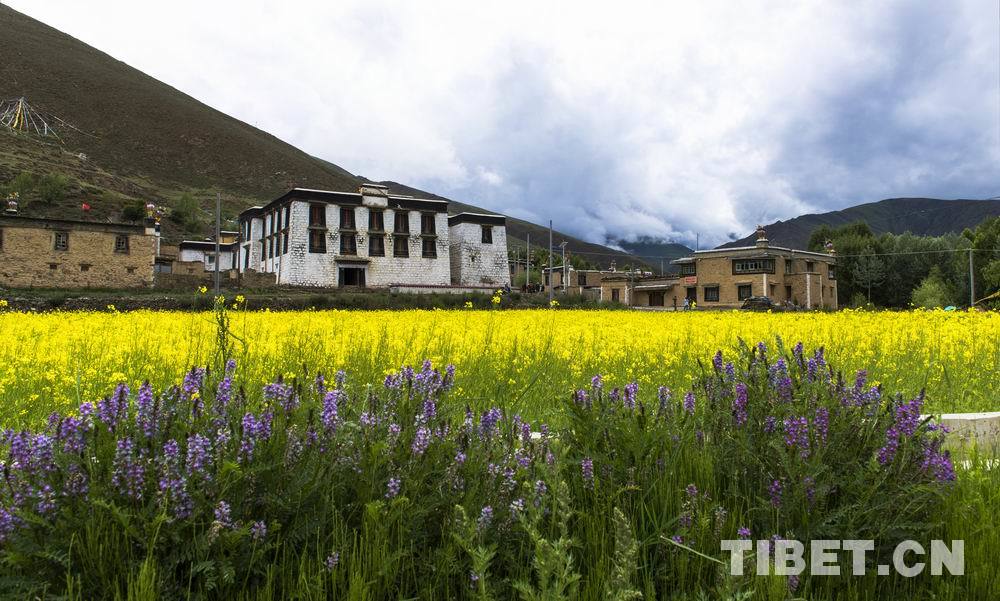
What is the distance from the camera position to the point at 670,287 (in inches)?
2667

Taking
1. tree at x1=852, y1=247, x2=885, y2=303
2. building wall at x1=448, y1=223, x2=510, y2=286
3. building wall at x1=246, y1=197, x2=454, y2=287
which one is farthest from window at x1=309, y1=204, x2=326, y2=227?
tree at x1=852, y1=247, x2=885, y2=303

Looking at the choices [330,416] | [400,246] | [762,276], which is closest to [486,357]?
[330,416]

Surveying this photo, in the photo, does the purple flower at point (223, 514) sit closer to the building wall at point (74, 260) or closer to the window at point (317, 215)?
the building wall at point (74, 260)

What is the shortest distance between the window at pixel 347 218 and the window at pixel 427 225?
6861mm

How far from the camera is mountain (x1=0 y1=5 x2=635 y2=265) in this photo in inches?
4691

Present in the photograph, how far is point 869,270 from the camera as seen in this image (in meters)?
64.3

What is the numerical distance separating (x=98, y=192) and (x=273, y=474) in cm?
9169

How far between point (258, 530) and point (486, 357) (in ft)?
18.5

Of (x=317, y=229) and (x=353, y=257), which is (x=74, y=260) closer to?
(x=317, y=229)

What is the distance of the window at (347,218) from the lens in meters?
52.8

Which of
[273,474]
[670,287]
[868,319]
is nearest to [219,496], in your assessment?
[273,474]

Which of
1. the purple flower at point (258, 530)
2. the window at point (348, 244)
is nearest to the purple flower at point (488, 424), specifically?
the purple flower at point (258, 530)

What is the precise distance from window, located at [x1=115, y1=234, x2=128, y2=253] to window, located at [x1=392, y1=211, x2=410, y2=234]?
860 inches

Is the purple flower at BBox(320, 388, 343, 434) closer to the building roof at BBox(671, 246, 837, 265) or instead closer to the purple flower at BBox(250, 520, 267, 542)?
the purple flower at BBox(250, 520, 267, 542)
